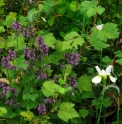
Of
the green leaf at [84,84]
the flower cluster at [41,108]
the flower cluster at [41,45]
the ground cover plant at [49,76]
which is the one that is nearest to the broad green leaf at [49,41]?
the ground cover plant at [49,76]

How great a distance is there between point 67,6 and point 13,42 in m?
0.69

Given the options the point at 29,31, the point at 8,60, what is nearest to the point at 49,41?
the point at 29,31

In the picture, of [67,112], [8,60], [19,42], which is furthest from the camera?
[19,42]

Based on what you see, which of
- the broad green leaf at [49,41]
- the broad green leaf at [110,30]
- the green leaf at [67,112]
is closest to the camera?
the green leaf at [67,112]

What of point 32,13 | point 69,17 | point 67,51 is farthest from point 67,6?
point 32,13

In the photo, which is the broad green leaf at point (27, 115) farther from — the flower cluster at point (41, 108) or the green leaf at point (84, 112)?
the green leaf at point (84, 112)

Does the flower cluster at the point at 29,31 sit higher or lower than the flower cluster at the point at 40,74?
higher

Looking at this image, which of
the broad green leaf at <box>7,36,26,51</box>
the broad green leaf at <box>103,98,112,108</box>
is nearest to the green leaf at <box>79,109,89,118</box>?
the broad green leaf at <box>103,98,112,108</box>

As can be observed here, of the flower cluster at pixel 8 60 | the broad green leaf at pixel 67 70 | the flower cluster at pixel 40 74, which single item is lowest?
the flower cluster at pixel 40 74

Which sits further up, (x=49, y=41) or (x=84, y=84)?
(x=49, y=41)

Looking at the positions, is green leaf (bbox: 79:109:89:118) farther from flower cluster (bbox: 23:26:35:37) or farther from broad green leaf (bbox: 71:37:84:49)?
flower cluster (bbox: 23:26:35:37)

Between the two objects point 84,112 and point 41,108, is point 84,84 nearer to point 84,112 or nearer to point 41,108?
point 84,112

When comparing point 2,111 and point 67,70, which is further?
point 67,70

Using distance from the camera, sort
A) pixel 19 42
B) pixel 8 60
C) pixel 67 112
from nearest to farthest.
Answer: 1. pixel 67 112
2. pixel 8 60
3. pixel 19 42
